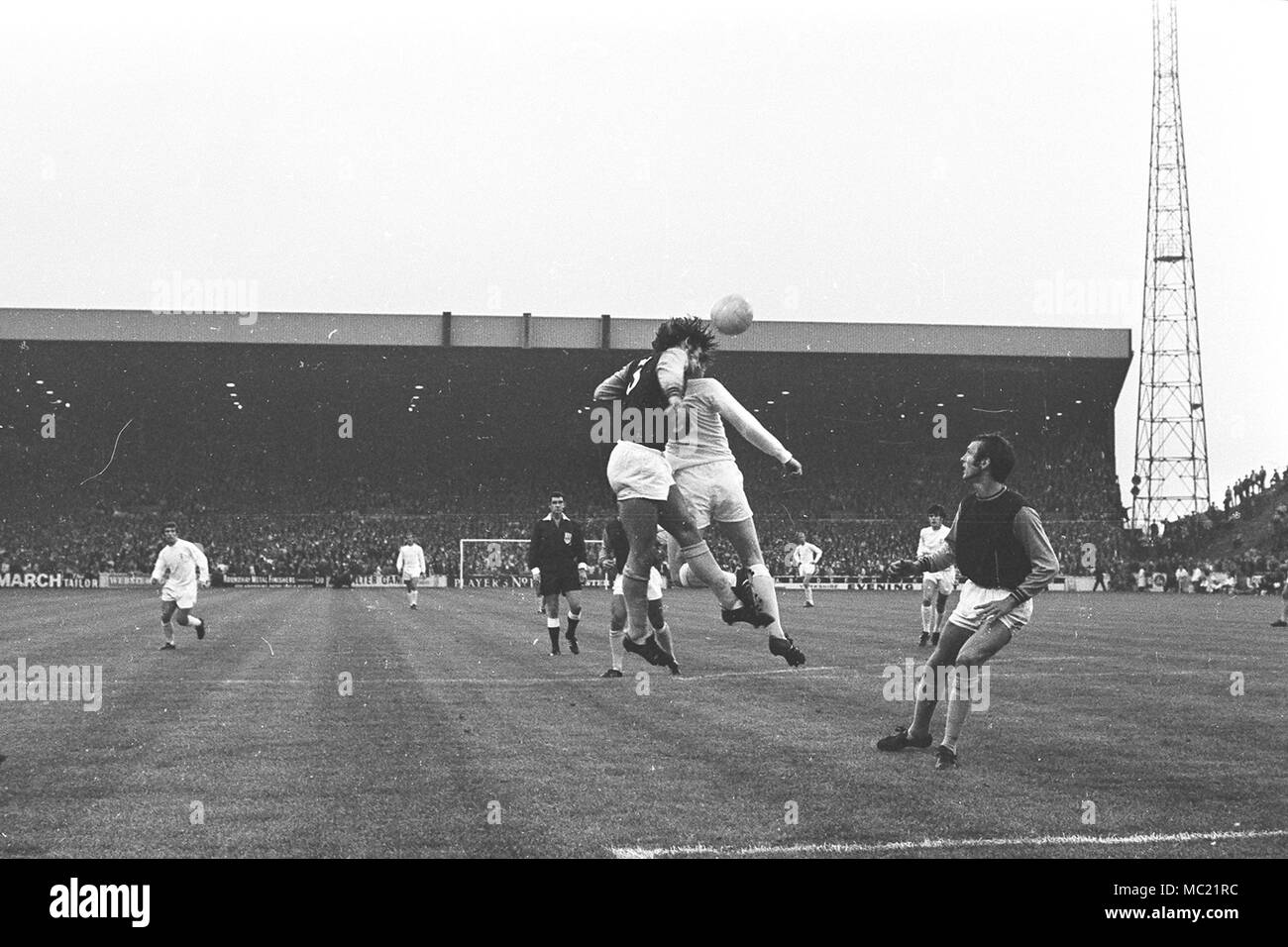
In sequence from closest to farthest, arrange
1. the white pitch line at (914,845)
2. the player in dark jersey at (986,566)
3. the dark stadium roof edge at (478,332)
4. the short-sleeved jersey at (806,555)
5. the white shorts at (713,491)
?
the white pitch line at (914,845) < the white shorts at (713,491) < the player in dark jersey at (986,566) < the short-sleeved jersey at (806,555) < the dark stadium roof edge at (478,332)

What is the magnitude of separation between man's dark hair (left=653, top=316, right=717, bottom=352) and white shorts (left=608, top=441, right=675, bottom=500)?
0.55 m

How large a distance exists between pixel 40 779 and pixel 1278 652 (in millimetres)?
16695

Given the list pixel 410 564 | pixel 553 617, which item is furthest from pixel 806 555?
pixel 553 617

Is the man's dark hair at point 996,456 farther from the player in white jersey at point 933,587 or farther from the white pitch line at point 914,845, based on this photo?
the player in white jersey at point 933,587

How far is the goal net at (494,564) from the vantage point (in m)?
53.7

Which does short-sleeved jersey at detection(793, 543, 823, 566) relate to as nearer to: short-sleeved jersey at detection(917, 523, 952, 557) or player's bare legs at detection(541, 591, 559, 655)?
short-sleeved jersey at detection(917, 523, 952, 557)

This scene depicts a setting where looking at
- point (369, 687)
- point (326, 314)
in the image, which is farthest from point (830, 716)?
point (326, 314)

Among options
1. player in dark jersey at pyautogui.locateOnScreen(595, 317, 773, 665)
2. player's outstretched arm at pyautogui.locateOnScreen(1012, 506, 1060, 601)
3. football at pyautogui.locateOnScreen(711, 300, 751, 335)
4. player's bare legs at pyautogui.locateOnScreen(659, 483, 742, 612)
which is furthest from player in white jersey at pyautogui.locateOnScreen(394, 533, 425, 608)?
football at pyautogui.locateOnScreen(711, 300, 751, 335)

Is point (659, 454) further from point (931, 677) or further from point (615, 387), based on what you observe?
point (931, 677)

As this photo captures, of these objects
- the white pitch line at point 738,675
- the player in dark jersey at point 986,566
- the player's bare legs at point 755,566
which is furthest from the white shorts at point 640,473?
the white pitch line at point 738,675

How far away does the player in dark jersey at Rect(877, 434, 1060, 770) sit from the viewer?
8.50 m

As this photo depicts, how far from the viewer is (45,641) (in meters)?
21.1
